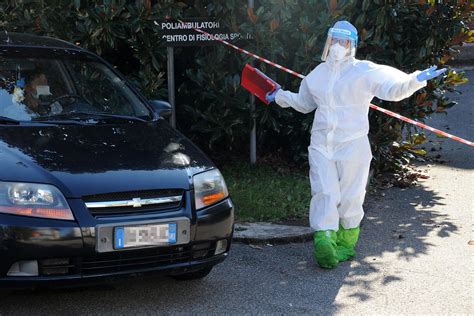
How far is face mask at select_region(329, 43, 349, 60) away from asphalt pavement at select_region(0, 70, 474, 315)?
5.22 feet

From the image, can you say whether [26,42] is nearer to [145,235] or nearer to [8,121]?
[8,121]

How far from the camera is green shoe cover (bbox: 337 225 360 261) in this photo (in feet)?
18.1

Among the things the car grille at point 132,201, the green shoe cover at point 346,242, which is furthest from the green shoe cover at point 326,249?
the car grille at point 132,201

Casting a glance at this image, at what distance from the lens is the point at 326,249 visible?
5.22 meters

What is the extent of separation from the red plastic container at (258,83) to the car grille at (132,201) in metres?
1.93

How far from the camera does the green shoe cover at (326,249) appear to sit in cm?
523

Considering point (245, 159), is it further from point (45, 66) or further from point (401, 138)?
point (45, 66)

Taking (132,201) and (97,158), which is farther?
(97,158)

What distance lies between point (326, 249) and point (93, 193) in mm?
1965

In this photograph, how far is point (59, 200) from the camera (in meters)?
3.96

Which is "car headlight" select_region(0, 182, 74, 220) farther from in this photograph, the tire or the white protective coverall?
the white protective coverall

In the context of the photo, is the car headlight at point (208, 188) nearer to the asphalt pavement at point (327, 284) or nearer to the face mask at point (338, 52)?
the asphalt pavement at point (327, 284)

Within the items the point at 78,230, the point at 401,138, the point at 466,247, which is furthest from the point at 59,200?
the point at 401,138

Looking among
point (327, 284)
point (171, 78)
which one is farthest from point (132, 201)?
point (171, 78)
